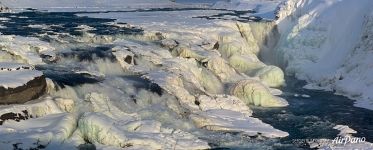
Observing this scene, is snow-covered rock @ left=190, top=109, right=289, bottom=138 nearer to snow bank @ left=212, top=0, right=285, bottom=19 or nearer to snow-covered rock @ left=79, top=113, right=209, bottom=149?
snow-covered rock @ left=79, top=113, right=209, bottom=149

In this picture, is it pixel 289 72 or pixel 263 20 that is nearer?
pixel 289 72

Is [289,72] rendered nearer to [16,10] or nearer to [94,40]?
[94,40]

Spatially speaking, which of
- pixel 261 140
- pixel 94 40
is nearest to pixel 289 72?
pixel 94 40

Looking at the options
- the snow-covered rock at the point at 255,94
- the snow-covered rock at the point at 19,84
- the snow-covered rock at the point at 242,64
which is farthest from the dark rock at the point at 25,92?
the snow-covered rock at the point at 242,64

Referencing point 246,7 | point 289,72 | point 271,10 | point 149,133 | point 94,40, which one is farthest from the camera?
point 246,7

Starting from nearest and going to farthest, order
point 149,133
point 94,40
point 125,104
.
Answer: point 149,133 → point 125,104 → point 94,40

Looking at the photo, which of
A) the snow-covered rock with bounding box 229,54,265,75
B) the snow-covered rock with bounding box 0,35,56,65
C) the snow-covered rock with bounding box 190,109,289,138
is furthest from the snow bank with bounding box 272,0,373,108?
the snow-covered rock with bounding box 0,35,56,65

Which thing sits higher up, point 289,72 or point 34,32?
point 34,32
